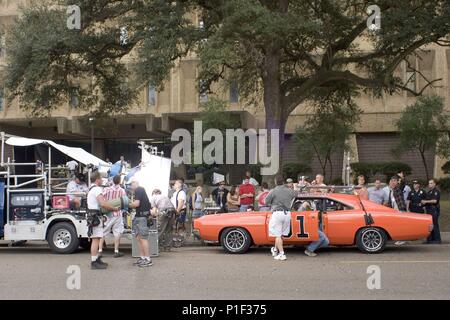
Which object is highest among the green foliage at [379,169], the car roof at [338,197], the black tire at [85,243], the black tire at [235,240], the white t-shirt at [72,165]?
the white t-shirt at [72,165]

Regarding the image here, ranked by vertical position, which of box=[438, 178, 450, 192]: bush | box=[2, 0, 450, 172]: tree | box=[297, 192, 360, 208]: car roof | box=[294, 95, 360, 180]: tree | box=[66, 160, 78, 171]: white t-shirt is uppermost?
box=[2, 0, 450, 172]: tree

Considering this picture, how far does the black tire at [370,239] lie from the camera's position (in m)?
12.0

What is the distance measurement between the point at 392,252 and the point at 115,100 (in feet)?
43.8

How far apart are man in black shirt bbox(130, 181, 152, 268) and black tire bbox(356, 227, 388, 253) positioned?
4438 mm

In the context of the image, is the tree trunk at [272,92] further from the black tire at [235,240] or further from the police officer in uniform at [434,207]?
the black tire at [235,240]

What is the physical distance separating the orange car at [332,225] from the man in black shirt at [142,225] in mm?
2034

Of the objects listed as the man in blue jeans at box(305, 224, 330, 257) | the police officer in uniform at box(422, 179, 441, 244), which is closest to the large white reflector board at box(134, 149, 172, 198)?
the man in blue jeans at box(305, 224, 330, 257)

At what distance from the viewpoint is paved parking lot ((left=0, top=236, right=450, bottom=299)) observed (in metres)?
7.97

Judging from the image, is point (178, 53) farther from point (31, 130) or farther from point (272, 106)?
point (31, 130)

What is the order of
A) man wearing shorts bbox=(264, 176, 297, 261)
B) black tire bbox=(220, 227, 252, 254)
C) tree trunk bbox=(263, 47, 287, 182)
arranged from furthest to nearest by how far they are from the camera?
tree trunk bbox=(263, 47, 287, 182), black tire bbox=(220, 227, 252, 254), man wearing shorts bbox=(264, 176, 297, 261)

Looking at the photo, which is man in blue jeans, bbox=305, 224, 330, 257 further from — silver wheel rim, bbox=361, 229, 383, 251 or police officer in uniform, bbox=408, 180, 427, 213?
police officer in uniform, bbox=408, 180, 427, 213

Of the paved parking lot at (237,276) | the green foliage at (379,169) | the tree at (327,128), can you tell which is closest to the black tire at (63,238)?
the paved parking lot at (237,276)

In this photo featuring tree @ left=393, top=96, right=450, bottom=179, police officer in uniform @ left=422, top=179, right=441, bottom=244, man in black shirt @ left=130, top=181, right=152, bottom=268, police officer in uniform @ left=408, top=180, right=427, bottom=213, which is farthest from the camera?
tree @ left=393, top=96, right=450, bottom=179

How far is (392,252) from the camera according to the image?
488 inches
